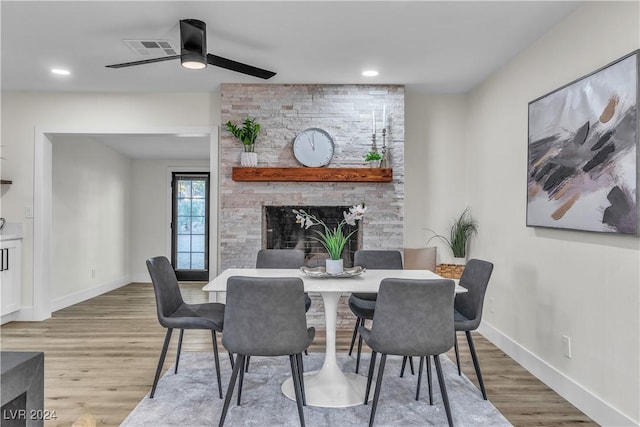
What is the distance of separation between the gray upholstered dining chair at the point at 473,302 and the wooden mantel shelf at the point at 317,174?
1.61 m

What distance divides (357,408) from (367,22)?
7.98 feet

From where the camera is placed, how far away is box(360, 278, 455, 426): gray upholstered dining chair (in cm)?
228

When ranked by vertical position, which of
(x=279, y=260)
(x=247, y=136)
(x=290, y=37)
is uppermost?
(x=290, y=37)

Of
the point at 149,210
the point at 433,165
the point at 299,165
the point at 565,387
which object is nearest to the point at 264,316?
the point at 565,387

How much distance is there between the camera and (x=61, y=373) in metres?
3.25

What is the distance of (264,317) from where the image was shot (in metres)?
2.28

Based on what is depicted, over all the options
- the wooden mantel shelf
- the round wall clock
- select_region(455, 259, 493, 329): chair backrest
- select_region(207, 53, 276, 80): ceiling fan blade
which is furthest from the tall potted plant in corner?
select_region(207, 53, 276, 80): ceiling fan blade

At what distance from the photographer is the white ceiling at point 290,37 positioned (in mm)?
2826

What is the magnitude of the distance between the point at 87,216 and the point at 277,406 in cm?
457

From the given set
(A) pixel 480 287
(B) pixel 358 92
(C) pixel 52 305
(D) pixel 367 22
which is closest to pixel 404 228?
(B) pixel 358 92

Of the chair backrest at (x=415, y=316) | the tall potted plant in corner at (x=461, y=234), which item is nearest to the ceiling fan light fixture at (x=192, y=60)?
the chair backrest at (x=415, y=316)

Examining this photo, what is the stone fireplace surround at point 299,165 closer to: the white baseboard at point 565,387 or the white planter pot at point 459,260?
the white planter pot at point 459,260

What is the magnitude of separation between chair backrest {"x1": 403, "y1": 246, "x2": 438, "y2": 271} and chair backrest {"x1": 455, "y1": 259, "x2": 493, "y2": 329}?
5.47ft

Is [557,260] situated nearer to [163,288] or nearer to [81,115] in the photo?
[163,288]
